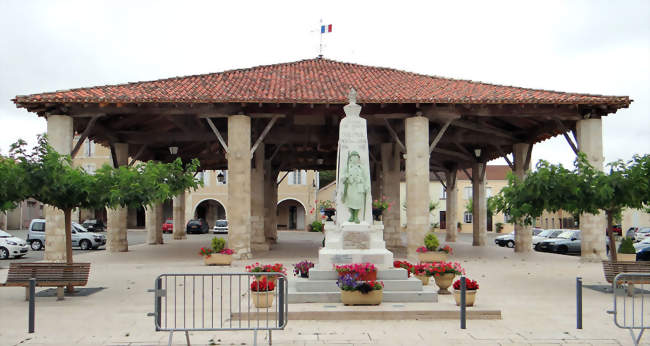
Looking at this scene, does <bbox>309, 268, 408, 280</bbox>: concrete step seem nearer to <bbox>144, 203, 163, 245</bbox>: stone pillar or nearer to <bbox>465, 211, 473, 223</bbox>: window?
<bbox>144, 203, 163, 245</bbox>: stone pillar

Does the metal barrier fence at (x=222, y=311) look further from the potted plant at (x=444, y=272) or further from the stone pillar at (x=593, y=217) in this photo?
the stone pillar at (x=593, y=217)

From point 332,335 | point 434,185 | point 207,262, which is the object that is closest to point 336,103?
point 207,262

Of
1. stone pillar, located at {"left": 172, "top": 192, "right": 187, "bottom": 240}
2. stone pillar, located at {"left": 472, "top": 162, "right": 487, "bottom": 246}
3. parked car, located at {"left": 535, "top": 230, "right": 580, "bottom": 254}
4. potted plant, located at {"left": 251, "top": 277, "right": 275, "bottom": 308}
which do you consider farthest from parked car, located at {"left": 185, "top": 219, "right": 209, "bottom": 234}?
potted plant, located at {"left": 251, "top": 277, "right": 275, "bottom": 308}

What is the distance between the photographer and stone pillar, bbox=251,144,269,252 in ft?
70.2

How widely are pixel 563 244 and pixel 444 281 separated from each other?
16852mm

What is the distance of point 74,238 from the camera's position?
24047 mm

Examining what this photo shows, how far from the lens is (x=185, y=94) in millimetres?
16453

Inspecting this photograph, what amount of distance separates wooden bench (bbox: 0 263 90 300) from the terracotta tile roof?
23.0ft

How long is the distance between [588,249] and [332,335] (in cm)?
1309

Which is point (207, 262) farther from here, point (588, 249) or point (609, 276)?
point (588, 249)

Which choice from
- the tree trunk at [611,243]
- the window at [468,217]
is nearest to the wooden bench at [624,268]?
the tree trunk at [611,243]

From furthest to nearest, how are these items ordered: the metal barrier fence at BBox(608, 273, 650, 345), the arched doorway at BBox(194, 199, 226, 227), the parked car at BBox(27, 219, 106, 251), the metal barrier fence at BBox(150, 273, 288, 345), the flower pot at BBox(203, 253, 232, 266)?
the arched doorway at BBox(194, 199, 226, 227) < the parked car at BBox(27, 219, 106, 251) < the flower pot at BBox(203, 253, 232, 266) < the metal barrier fence at BBox(608, 273, 650, 345) < the metal barrier fence at BBox(150, 273, 288, 345)

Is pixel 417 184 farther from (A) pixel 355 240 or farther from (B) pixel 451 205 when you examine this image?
(B) pixel 451 205

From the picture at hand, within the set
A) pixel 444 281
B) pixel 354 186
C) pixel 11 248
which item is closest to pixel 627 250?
pixel 444 281
